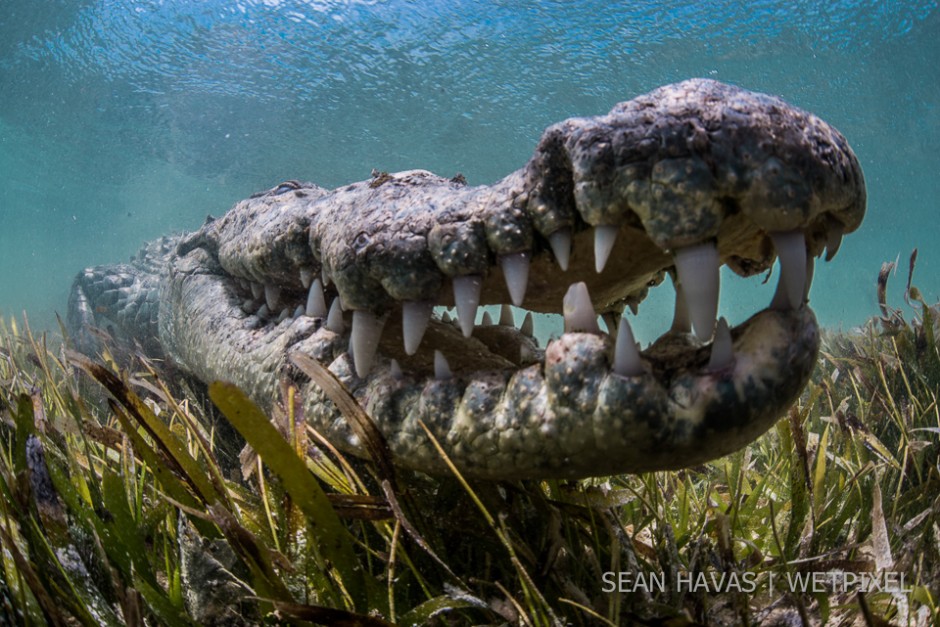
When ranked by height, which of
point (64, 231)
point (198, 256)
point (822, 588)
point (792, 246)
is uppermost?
point (64, 231)

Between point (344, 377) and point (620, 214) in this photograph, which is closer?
point (620, 214)

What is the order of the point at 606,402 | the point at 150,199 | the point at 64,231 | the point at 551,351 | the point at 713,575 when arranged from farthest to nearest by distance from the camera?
1. the point at 64,231
2. the point at 150,199
3. the point at 713,575
4. the point at 551,351
5. the point at 606,402

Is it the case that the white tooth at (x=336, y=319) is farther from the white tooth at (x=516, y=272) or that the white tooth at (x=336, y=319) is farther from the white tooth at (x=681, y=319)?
the white tooth at (x=681, y=319)

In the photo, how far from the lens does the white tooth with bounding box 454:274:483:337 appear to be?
4.75 feet

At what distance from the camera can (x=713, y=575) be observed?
4.67 ft

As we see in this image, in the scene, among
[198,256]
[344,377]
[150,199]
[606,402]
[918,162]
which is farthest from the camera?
[150,199]

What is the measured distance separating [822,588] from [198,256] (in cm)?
336

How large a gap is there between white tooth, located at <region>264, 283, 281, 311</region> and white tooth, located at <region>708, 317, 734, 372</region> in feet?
6.20

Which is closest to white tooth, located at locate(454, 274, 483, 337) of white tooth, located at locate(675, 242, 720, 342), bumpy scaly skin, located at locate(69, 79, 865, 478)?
bumpy scaly skin, located at locate(69, 79, 865, 478)

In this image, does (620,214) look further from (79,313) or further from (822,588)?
(79,313)

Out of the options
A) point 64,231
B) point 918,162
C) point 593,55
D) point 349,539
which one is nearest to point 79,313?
point 349,539

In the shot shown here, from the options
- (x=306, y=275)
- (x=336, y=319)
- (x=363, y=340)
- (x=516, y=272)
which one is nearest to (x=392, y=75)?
(x=306, y=275)

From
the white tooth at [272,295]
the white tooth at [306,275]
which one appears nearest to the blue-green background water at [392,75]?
the white tooth at [272,295]

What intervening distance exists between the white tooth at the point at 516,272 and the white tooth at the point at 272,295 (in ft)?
4.61
